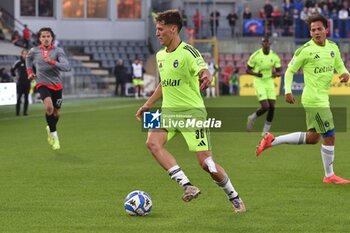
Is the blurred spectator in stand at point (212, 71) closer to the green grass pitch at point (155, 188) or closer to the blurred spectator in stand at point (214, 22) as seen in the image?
the blurred spectator in stand at point (214, 22)

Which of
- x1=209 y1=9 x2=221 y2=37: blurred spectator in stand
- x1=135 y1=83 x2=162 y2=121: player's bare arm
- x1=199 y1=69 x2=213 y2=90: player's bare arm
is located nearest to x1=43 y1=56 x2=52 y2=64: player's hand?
x1=135 y1=83 x2=162 y2=121: player's bare arm

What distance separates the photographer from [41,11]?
54812 millimetres

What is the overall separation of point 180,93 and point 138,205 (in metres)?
1.31

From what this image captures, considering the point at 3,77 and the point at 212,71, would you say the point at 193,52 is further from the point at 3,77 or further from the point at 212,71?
the point at 212,71

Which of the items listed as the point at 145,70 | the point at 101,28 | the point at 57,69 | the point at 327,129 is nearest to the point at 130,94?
the point at 145,70

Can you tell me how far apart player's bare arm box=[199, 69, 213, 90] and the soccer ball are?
1.53m

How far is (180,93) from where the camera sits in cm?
1060

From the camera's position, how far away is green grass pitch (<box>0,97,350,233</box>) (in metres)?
10.2

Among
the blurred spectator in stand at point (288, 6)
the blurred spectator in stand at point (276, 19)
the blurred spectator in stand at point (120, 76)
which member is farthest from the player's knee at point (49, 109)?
the blurred spectator in stand at point (288, 6)

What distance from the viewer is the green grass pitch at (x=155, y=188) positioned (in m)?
10.2

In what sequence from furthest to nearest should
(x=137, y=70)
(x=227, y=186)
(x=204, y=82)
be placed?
1. (x=137, y=70)
2. (x=227, y=186)
3. (x=204, y=82)

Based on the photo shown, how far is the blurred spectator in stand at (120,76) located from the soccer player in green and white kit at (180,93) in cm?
3947

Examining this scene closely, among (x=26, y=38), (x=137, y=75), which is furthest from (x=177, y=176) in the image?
(x=137, y=75)

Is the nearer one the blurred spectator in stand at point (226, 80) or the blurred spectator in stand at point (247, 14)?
the blurred spectator in stand at point (226, 80)
